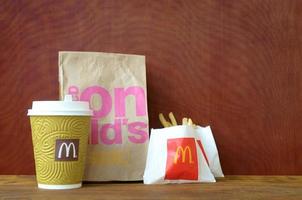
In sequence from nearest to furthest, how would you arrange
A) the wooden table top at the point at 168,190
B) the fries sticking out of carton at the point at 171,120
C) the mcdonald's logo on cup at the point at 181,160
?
the wooden table top at the point at 168,190, the mcdonald's logo on cup at the point at 181,160, the fries sticking out of carton at the point at 171,120

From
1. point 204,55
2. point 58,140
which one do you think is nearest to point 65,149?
point 58,140

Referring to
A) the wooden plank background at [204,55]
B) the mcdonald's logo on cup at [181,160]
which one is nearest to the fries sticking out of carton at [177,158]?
the mcdonald's logo on cup at [181,160]

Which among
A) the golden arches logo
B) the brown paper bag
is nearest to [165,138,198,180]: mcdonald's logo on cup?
the golden arches logo

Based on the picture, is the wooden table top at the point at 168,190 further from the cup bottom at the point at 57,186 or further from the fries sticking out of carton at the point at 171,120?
the fries sticking out of carton at the point at 171,120

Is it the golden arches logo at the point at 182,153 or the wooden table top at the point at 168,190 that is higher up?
the golden arches logo at the point at 182,153

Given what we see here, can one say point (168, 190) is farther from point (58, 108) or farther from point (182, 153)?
point (58, 108)

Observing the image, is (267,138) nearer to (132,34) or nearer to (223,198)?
(223,198)

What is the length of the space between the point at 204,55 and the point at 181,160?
1.24 ft

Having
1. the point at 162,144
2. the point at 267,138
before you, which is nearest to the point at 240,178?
the point at 267,138

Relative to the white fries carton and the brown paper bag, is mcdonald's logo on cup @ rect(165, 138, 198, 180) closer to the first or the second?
the white fries carton

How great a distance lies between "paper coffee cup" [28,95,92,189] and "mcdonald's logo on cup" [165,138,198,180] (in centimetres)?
24

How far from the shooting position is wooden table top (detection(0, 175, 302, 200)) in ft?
3.06

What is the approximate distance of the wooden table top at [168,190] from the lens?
3.06 ft

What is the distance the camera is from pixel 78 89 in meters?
1.15
